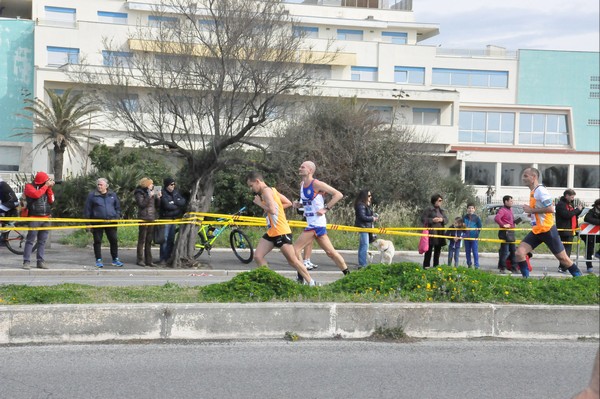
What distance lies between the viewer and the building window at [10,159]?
5016 centimetres

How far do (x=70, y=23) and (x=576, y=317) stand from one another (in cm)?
4886

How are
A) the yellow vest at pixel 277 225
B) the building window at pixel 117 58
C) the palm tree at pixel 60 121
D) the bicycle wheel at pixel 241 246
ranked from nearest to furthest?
the yellow vest at pixel 277 225 → the bicycle wheel at pixel 241 246 → the building window at pixel 117 58 → the palm tree at pixel 60 121

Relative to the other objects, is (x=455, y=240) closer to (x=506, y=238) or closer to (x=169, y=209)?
(x=506, y=238)

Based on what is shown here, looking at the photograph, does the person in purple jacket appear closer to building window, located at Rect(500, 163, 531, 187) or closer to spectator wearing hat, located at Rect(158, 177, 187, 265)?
spectator wearing hat, located at Rect(158, 177, 187, 265)

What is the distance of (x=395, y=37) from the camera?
202ft

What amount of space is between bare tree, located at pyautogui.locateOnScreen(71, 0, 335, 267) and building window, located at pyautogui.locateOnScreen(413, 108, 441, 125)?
34.3m

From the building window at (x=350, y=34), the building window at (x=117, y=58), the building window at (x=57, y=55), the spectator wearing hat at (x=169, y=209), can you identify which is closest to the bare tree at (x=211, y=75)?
the building window at (x=117, y=58)

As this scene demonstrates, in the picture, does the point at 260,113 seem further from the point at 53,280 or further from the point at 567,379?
the point at 567,379

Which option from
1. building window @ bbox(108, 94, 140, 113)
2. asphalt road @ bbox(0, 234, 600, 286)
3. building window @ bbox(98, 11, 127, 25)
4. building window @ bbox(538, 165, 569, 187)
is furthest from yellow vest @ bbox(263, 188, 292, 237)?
building window @ bbox(538, 165, 569, 187)

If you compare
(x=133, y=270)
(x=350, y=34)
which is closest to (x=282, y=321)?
(x=133, y=270)

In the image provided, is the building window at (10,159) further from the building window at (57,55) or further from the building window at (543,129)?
the building window at (543,129)

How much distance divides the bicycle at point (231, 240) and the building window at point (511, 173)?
40.4 metres

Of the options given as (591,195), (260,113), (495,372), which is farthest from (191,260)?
(591,195)

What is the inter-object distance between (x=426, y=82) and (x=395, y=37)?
5.77m
